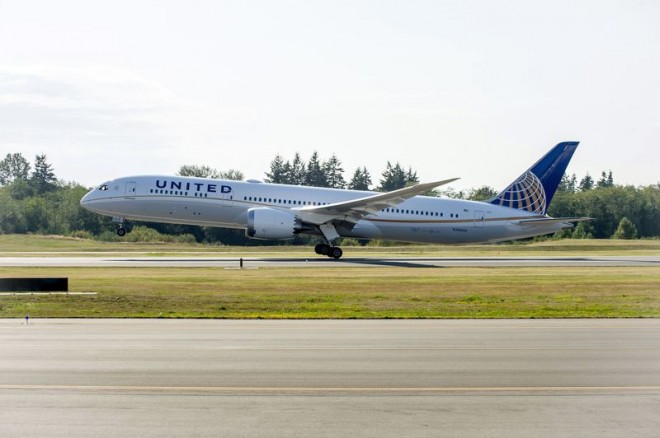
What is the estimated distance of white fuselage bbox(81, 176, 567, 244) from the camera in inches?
1973

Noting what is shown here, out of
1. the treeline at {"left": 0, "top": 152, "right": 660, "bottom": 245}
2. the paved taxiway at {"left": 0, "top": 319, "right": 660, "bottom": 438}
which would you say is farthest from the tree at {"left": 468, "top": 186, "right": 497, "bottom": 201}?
the paved taxiway at {"left": 0, "top": 319, "right": 660, "bottom": 438}

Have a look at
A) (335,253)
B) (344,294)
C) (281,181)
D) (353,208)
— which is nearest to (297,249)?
(335,253)

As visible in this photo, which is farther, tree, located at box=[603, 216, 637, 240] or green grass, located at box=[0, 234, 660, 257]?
tree, located at box=[603, 216, 637, 240]

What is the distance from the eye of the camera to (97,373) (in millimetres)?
13141

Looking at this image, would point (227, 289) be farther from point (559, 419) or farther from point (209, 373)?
point (559, 419)

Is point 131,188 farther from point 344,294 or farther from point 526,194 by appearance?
point 344,294

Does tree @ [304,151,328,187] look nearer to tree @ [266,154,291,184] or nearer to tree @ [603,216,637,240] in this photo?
tree @ [266,154,291,184]

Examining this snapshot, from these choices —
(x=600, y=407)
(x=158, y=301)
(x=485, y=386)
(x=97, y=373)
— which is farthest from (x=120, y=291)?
(x=600, y=407)

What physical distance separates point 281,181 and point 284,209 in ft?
292

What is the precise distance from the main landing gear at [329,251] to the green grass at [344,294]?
376 inches

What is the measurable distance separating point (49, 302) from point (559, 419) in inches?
704

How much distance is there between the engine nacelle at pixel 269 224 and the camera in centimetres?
4850

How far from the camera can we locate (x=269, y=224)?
48500 mm

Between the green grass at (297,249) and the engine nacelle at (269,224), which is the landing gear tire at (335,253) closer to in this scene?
the engine nacelle at (269,224)
